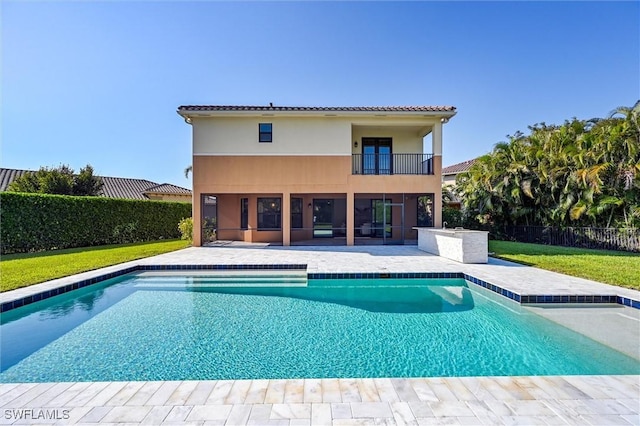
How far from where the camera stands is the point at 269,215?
58.2ft

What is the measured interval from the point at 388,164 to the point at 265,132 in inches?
284

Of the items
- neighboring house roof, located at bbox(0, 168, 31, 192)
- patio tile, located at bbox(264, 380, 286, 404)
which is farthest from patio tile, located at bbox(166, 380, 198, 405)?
neighboring house roof, located at bbox(0, 168, 31, 192)

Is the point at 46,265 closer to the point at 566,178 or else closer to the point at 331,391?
the point at 331,391

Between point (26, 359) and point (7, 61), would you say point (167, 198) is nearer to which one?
point (7, 61)

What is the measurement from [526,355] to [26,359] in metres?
7.60

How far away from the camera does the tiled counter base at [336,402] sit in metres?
2.80

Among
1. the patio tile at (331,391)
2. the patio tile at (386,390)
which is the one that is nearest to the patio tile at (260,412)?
the patio tile at (331,391)

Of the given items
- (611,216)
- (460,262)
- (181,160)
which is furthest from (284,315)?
(181,160)

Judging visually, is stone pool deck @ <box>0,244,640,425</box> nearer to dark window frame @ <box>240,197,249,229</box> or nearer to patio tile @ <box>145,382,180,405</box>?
patio tile @ <box>145,382,180,405</box>

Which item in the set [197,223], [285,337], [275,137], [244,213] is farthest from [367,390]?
[244,213]

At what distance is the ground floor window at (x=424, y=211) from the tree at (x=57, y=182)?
75.1ft

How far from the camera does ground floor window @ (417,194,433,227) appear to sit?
18659 mm

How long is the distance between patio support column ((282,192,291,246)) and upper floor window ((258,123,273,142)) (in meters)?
3.00

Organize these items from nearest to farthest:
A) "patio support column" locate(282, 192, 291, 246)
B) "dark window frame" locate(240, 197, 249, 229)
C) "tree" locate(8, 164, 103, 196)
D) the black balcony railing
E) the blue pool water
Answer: the blue pool water
"patio support column" locate(282, 192, 291, 246)
the black balcony railing
"dark window frame" locate(240, 197, 249, 229)
"tree" locate(8, 164, 103, 196)
